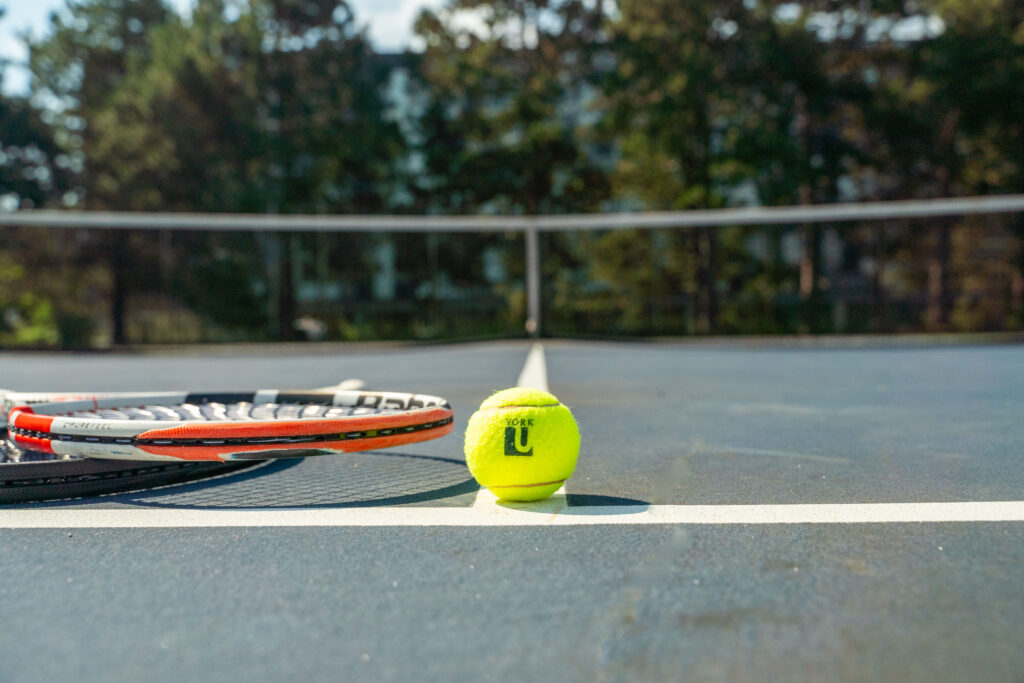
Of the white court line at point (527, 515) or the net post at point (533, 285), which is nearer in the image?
the white court line at point (527, 515)

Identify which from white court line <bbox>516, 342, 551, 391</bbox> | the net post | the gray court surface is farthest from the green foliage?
the gray court surface

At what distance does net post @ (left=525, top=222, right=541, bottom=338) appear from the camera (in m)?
16.0

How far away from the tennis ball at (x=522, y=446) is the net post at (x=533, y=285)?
492 inches

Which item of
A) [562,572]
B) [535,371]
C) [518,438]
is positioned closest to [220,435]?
[518,438]

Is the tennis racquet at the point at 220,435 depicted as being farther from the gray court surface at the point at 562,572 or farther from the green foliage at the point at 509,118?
the green foliage at the point at 509,118

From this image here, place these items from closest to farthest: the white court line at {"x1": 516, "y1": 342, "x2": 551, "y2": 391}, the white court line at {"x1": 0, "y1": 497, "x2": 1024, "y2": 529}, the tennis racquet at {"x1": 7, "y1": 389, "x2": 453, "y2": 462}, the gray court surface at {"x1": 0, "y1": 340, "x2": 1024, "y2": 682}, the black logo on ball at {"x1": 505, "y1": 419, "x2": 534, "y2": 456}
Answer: the gray court surface at {"x1": 0, "y1": 340, "x2": 1024, "y2": 682} → the white court line at {"x1": 0, "y1": 497, "x2": 1024, "y2": 529} → the black logo on ball at {"x1": 505, "y1": 419, "x2": 534, "y2": 456} → the tennis racquet at {"x1": 7, "y1": 389, "x2": 453, "y2": 462} → the white court line at {"x1": 516, "y1": 342, "x2": 551, "y2": 391}

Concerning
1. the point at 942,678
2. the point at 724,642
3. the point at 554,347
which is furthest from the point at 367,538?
the point at 554,347

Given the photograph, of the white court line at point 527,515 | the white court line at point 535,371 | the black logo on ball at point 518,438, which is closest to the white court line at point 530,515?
the white court line at point 527,515

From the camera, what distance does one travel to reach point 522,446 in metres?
3.30

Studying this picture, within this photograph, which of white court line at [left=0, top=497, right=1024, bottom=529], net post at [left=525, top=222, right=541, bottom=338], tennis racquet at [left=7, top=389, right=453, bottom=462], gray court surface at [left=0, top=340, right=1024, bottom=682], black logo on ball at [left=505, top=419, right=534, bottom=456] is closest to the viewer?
gray court surface at [left=0, top=340, right=1024, bottom=682]

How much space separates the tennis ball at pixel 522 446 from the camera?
3307 millimetres

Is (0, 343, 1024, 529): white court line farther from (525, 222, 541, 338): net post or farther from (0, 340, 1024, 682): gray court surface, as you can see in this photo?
(525, 222, 541, 338): net post

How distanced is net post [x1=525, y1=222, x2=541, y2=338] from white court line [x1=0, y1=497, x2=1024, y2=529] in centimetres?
1269

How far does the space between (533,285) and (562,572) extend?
1362cm
